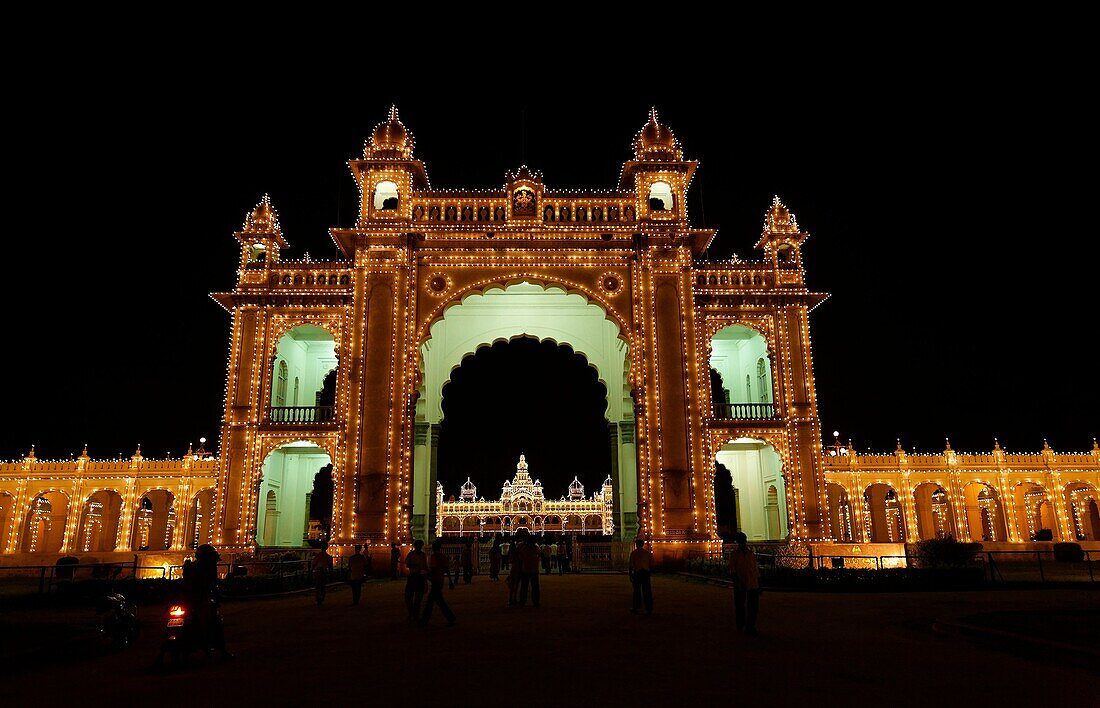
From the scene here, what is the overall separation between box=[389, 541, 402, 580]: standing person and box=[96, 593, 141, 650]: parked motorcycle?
13.1 metres

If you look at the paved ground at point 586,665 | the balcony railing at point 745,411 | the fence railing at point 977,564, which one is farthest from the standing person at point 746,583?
the balcony railing at point 745,411

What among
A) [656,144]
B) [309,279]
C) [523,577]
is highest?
[656,144]

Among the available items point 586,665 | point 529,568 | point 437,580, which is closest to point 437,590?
point 437,580

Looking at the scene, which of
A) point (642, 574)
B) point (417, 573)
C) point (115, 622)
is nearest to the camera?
point (115, 622)

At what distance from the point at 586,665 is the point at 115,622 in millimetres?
6264

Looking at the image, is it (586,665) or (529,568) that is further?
(529,568)

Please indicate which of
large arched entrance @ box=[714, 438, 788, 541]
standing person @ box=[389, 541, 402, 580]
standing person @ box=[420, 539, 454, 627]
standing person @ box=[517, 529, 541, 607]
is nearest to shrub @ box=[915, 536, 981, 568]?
large arched entrance @ box=[714, 438, 788, 541]

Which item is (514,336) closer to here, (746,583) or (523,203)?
(523,203)

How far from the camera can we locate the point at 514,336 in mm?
30812

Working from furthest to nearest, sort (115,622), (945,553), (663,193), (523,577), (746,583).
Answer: (663,193) → (945,553) → (523,577) → (746,583) → (115,622)

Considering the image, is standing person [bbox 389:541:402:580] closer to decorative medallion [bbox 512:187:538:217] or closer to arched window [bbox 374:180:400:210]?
arched window [bbox 374:180:400:210]

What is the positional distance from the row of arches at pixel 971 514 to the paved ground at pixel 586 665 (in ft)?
79.7

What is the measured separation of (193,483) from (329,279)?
1426 centimetres

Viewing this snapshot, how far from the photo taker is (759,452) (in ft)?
97.6
